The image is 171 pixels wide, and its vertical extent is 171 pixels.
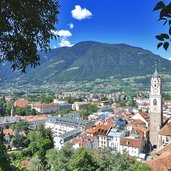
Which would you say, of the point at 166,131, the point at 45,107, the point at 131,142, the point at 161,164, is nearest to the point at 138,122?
the point at 166,131

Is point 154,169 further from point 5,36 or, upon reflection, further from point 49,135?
point 49,135

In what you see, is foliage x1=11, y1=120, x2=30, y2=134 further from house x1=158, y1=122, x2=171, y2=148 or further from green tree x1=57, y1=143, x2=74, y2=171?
house x1=158, y1=122, x2=171, y2=148

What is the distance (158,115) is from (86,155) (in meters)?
17.0

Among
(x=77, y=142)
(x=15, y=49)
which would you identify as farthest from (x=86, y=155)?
(x=15, y=49)

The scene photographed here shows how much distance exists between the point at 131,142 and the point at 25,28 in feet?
94.5

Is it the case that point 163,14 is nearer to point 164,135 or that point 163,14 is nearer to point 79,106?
point 164,135

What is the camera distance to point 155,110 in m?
36.1

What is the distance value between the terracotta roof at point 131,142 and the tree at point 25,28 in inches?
1082

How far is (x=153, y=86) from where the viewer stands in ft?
119

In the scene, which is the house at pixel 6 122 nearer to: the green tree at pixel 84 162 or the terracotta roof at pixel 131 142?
the terracotta roof at pixel 131 142

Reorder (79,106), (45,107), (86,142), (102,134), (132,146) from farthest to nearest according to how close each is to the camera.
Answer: (79,106)
(45,107)
(102,134)
(86,142)
(132,146)

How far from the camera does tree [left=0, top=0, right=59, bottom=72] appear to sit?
5211 millimetres

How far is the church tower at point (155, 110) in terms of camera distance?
116 ft

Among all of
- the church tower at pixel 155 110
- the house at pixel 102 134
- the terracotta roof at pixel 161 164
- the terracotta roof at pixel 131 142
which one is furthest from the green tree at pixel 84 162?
the church tower at pixel 155 110
